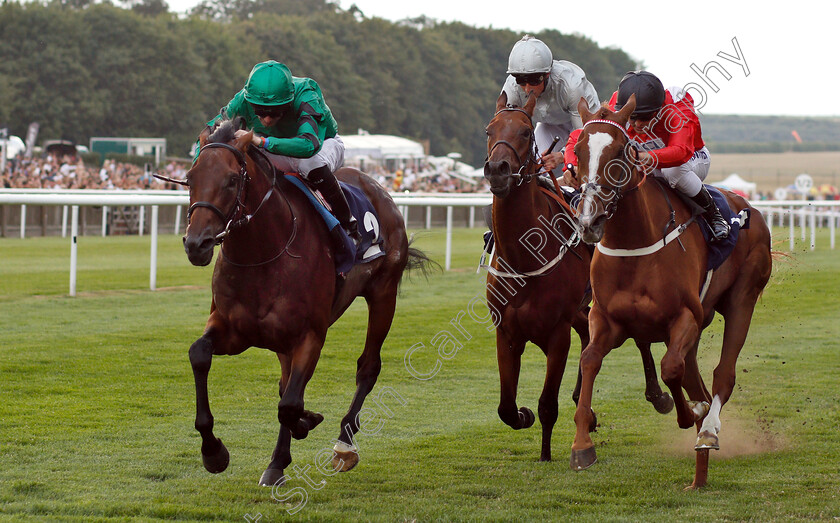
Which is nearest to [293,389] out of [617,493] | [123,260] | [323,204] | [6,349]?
[323,204]

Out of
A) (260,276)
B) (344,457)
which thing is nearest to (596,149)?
(260,276)

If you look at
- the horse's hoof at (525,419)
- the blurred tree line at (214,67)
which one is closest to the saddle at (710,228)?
the horse's hoof at (525,419)

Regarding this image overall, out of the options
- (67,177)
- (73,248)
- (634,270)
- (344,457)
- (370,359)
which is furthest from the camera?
(67,177)

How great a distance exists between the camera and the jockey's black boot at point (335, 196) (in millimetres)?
4910

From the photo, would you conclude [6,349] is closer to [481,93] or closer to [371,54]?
[371,54]

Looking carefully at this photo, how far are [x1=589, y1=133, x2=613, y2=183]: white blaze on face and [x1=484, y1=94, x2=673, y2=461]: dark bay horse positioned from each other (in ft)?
1.76

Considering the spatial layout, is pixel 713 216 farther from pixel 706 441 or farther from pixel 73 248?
pixel 73 248

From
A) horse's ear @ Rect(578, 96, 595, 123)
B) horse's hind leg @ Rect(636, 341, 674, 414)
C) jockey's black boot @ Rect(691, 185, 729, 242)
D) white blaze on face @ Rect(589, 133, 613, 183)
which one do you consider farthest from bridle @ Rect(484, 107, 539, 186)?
horse's hind leg @ Rect(636, 341, 674, 414)

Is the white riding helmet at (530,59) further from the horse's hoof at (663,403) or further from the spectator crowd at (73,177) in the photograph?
the spectator crowd at (73,177)

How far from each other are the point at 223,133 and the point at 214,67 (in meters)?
45.9

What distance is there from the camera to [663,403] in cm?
586

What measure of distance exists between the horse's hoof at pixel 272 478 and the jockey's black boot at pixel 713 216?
7.38 feet

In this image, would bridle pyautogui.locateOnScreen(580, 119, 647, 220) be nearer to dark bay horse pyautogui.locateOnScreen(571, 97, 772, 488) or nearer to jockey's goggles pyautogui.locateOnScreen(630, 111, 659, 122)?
dark bay horse pyautogui.locateOnScreen(571, 97, 772, 488)

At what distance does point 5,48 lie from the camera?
40.8 m
